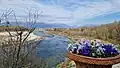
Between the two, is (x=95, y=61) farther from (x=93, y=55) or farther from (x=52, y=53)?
(x=52, y=53)

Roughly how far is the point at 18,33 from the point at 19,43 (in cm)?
15

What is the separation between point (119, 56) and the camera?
386 centimetres

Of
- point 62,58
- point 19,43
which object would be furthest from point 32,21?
point 62,58

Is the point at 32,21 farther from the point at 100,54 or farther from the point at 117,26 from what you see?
the point at 117,26

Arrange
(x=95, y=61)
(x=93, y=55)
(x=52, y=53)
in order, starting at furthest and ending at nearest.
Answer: (x=52, y=53) → (x=93, y=55) → (x=95, y=61)

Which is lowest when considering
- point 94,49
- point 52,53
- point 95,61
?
point 52,53

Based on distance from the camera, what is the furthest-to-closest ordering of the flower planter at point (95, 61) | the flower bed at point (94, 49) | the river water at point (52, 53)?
1. the river water at point (52, 53)
2. the flower bed at point (94, 49)
3. the flower planter at point (95, 61)

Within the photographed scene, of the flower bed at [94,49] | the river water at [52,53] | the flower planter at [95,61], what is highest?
the flower bed at [94,49]

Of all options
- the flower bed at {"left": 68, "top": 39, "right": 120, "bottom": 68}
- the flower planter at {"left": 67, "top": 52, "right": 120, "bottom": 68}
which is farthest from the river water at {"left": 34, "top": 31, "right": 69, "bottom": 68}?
the flower planter at {"left": 67, "top": 52, "right": 120, "bottom": 68}

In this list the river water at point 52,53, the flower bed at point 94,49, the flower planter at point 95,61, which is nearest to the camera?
the flower planter at point 95,61

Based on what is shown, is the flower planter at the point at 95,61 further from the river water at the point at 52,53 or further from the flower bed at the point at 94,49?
the river water at the point at 52,53

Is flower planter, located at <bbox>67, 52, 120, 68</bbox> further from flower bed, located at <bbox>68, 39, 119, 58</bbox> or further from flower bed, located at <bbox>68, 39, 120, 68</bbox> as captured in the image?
flower bed, located at <bbox>68, 39, 119, 58</bbox>

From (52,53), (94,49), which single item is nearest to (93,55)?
(94,49)

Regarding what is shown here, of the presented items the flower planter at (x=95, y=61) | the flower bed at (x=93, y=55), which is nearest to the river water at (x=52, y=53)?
the flower bed at (x=93, y=55)
